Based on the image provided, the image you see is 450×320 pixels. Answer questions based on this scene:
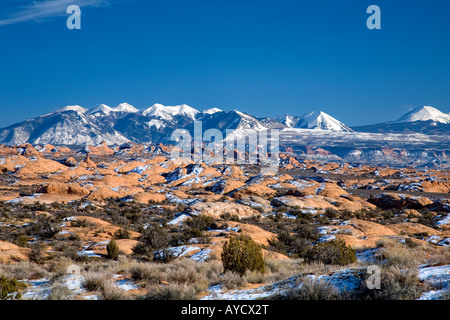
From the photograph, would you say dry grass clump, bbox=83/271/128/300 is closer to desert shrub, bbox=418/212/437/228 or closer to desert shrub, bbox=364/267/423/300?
desert shrub, bbox=364/267/423/300

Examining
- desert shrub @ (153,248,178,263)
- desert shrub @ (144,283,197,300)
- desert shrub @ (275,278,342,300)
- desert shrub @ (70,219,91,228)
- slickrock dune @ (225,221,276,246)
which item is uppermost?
desert shrub @ (275,278,342,300)

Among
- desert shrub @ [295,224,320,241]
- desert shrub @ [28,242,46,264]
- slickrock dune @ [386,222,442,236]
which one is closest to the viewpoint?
desert shrub @ [28,242,46,264]

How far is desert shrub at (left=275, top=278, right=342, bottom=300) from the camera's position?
5613 mm

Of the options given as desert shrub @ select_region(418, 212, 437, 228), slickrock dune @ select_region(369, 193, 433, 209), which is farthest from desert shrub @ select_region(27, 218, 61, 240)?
slickrock dune @ select_region(369, 193, 433, 209)

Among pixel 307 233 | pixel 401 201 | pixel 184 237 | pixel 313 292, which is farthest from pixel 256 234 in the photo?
pixel 401 201

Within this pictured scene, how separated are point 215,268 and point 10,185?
1814 inches

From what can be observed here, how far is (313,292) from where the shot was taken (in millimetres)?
5652

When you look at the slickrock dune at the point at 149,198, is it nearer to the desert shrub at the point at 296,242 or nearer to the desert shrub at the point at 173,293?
the desert shrub at the point at 296,242

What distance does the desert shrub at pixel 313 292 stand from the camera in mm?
5613

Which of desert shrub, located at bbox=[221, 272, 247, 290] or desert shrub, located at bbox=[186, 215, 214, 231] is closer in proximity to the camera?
desert shrub, located at bbox=[221, 272, 247, 290]

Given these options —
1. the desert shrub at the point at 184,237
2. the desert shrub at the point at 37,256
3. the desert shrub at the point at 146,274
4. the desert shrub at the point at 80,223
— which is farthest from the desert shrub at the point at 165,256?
the desert shrub at the point at 80,223

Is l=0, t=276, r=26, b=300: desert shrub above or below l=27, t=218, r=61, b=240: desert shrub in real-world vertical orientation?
above

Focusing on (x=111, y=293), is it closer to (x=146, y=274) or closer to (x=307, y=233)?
(x=146, y=274)
